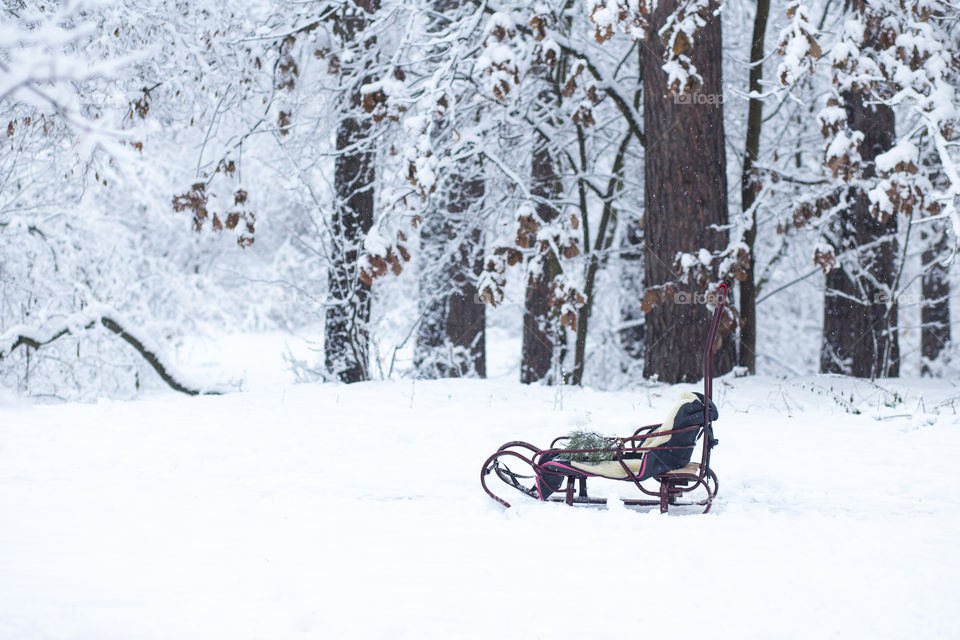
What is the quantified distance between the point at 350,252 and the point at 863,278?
6.25 meters

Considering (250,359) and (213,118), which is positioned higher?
(213,118)

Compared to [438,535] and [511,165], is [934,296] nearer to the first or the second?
[511,165]

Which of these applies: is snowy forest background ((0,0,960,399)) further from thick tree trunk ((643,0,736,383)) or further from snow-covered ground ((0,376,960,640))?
snow-covered ground ((0,376,960,640))

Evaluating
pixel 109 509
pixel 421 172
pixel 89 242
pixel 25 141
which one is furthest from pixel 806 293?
pixel 109 509

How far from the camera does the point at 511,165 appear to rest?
12695 millimetres

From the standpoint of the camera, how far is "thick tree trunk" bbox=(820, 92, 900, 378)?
10.3 metres

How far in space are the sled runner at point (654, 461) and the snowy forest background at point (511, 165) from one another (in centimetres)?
347

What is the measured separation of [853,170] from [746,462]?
149 inches

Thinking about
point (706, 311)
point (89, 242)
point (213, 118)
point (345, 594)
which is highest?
point (213, 118)

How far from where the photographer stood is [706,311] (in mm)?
8984

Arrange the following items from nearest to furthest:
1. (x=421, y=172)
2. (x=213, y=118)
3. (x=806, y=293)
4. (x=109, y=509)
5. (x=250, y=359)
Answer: (x=109, y=509)
(x=421, y=172)
(x=213, y=118)
(x=806, y=293)
(x=250, y=359)

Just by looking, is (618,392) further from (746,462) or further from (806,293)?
(806,293)

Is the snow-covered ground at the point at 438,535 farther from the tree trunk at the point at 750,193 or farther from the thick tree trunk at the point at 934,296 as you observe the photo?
the thick tree trunk at the point at 934,296

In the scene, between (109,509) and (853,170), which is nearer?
(109,509)
